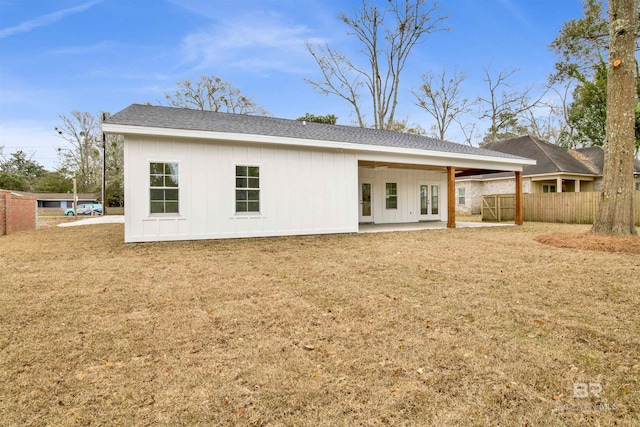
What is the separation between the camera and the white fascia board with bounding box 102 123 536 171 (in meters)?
7.98

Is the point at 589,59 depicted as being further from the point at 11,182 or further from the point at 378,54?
the point at 11,182

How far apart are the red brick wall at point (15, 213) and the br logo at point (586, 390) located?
1618 cm

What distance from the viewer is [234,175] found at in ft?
30.1

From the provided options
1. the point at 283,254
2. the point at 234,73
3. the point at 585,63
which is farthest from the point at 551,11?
the point at 283,254

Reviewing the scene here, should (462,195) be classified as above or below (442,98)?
below

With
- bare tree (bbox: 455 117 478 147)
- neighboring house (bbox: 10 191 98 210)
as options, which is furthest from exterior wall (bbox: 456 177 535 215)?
neighboring house (bbox: 10 191 98 210)

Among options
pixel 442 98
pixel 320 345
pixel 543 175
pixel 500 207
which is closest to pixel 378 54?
pixel 442 98

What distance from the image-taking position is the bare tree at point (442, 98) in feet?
94.8

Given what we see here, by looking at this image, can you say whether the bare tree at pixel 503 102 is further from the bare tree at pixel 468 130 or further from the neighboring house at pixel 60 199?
the neighboring house at pixel 60 199

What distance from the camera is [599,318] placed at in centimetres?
336

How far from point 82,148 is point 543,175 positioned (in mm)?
43142

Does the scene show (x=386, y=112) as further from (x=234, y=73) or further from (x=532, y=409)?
(x=532, y=409)

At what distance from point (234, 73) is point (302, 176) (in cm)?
2123

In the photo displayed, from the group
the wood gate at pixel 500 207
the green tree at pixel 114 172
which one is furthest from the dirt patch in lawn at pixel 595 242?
the green tree at pixel 114 172
